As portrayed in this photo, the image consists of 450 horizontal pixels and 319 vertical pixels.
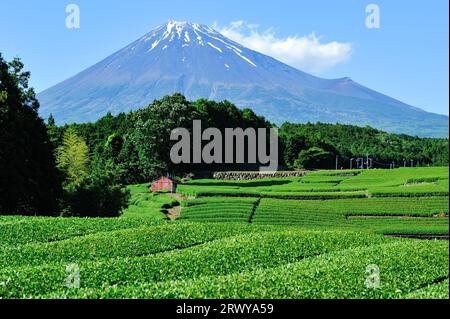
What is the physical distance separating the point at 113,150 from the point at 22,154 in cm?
5095

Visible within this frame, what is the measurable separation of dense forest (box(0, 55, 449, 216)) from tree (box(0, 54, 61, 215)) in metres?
0.07

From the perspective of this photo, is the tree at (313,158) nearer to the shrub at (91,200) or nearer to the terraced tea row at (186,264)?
the shrub at (91,200)

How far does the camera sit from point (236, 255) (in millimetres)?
21047

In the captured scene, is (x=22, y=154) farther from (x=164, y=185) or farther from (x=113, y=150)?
(x=113, y=150)

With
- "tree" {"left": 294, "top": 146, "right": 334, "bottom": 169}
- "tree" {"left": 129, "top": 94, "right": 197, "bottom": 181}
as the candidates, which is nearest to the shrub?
"tree" {"left": 129, "top": 94, "right": 197, "bottom": 181}

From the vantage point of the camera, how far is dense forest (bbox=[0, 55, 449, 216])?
130 ft

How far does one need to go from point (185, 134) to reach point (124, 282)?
53.0 m

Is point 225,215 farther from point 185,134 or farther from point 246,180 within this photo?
point 246,180

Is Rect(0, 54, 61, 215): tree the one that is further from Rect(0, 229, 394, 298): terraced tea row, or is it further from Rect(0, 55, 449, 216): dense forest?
Rect(0, 229, 394, 298): terraced tea row

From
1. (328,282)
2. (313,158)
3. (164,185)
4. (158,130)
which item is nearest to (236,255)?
(328,282)

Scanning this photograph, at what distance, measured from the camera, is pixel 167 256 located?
2045cm
